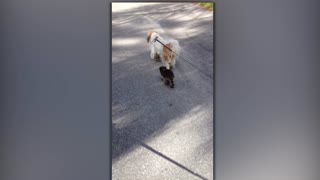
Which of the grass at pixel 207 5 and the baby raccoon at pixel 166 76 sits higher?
the grass at pixel 207 5

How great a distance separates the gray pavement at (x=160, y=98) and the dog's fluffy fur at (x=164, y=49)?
30 millimetres

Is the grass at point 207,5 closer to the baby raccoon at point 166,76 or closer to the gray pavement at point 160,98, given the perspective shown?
the gray pavement at point 160,98

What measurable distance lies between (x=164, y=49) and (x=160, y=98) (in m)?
0.29

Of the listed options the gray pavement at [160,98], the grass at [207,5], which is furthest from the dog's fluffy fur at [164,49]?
the grass at [207,5]

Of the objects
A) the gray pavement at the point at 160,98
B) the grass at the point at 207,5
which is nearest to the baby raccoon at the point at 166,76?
the gray pavement at the point at 160,98

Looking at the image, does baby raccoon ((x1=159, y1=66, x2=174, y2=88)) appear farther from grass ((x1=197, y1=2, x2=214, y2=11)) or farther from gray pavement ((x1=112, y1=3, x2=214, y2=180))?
grass ((x1=197, y1=2, x2=214, y2=11))

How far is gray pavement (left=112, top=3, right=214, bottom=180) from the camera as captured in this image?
1.96m

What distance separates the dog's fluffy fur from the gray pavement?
30 millimetres

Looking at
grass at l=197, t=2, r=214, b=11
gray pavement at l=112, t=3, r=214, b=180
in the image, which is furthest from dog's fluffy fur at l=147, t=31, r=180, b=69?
grass at l=197, t=2, r=214, b=11

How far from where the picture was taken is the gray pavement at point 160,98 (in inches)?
77.2
